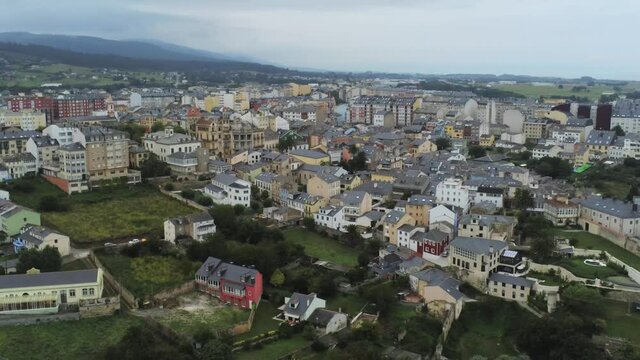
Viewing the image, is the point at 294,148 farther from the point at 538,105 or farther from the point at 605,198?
the point at 538,105

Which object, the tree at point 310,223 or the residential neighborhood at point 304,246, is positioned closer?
the residential neighborhood at point 304,246

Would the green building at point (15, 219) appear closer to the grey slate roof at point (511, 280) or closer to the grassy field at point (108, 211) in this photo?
the grassy field at point (108, 211)

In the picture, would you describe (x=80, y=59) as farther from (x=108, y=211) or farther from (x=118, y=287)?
(x=118, y=287)

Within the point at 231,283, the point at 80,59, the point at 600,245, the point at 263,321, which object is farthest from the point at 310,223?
the point at 80,59

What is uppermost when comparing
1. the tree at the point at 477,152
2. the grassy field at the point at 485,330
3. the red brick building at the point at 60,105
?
the red brick building at the point at 60,105

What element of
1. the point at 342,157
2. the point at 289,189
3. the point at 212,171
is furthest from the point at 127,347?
the point at 342,157

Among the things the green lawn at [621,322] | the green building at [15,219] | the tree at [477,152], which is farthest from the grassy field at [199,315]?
the tree at [477,152]
